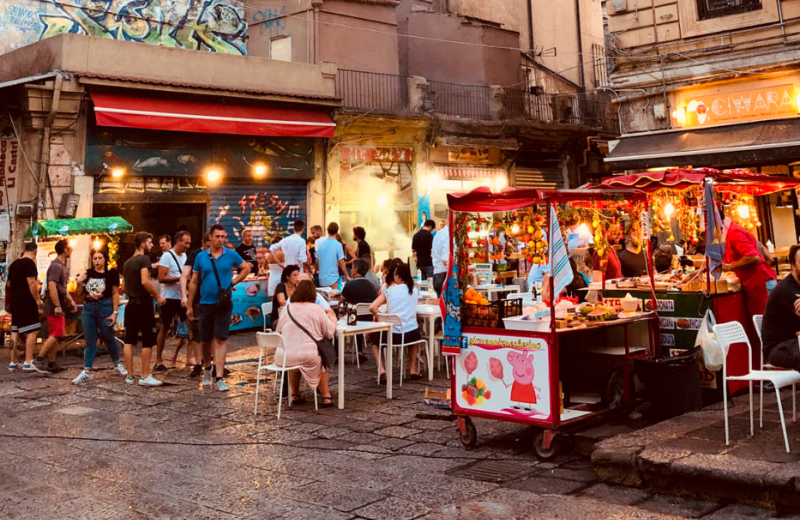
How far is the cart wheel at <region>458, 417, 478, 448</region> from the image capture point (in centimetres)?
614

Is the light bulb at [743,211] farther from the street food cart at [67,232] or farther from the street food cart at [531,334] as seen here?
the street food cart at [67,232]

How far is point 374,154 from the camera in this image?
61.8ft

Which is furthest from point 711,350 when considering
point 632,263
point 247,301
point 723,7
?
point 723,7

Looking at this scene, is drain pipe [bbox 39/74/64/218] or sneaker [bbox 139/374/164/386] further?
drain pipe [bbox 39/74/64/218]

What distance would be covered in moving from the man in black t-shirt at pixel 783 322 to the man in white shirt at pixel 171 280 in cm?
767

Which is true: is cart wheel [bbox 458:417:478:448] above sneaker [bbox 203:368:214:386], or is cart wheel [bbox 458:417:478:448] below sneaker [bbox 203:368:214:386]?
below

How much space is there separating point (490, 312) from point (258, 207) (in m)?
11.6

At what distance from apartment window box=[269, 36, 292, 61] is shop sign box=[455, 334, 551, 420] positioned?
1460cm

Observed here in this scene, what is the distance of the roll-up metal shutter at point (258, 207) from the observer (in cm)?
1614

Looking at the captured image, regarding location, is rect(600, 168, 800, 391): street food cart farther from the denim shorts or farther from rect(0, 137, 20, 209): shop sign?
rect(0, 137, 20, 209): shop sign

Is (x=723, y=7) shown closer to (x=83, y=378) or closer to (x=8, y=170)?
(x=83, y=378)

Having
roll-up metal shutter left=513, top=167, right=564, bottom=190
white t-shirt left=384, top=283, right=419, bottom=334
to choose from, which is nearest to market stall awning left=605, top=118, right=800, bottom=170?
roll-up metal shutter left=513, top=167, right=564, bottom=190

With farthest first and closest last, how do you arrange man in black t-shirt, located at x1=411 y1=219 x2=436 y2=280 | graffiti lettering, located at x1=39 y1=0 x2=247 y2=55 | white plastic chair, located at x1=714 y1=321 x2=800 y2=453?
graffiti lettering, located at x1=39 y1=0 x2=247 y2=55 < man in black t-shirt, located at x1=411 y1=219 x2=436 y2=280 < white plastic chair, located at x1=714 y1=321 x2=800 y2=453

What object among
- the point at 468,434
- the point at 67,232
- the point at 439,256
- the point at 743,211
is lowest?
the point at 468,434
